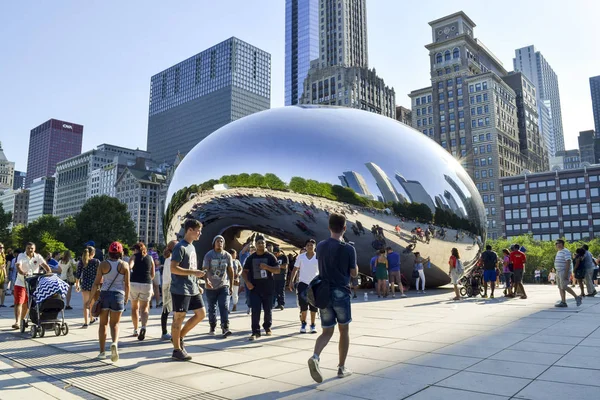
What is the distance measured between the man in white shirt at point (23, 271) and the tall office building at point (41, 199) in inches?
7838

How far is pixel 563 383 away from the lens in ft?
14.4

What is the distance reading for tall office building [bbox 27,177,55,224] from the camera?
609ft

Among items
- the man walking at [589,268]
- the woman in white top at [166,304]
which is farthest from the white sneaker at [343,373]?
the man walking at [589,268]

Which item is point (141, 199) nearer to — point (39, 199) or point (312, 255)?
point (39, 199)

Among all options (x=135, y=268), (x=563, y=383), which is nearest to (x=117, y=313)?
(x=135, y=268)

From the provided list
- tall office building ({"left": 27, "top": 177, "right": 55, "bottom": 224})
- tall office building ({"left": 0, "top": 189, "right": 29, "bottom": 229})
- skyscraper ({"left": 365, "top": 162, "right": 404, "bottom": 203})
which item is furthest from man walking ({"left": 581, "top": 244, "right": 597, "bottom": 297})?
tall office building ({"left": 0, "top": 189, "right": 29, "bottom": 229})

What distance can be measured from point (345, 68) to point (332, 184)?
112961mm

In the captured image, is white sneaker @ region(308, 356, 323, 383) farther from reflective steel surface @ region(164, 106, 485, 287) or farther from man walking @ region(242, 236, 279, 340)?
reflective steel surface @ region(164, 106, 485, 287)

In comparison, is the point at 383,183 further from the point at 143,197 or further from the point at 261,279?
the point at 143,197

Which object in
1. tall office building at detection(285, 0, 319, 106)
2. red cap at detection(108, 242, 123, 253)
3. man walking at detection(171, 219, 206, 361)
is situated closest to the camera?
man walking at detection(171, 219, 206, 361)

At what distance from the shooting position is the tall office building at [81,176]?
16075 centimetres

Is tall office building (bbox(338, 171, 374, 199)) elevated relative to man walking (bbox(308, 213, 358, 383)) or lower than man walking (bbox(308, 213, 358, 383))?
elevated

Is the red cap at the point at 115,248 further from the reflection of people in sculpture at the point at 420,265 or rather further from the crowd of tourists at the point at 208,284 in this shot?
the reflection of people in sculpture at the point at 420,265

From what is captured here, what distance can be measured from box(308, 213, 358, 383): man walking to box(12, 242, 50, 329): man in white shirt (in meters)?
6.50
